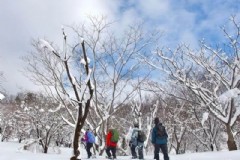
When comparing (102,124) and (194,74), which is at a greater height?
(194,74)

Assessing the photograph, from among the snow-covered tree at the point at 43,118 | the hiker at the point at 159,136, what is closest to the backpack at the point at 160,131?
the hiker at the point at 159,136

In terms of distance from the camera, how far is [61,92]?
68.1ft

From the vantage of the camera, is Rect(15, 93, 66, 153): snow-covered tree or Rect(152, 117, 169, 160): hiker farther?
Rect(15, 93, 66, 153): snow-covered tree

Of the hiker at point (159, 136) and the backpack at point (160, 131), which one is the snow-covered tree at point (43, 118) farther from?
the backpack at point (160, 131)

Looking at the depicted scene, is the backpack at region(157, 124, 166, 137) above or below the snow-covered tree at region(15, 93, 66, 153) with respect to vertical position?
below

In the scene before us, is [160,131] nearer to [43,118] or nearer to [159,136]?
[159,136]

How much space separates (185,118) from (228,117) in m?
17.1

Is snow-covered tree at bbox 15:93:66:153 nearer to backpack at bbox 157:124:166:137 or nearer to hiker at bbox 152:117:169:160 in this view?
hiker at bbox 152:117:169:160

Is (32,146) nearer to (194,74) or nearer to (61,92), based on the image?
(61,92)

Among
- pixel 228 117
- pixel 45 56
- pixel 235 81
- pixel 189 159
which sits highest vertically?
pixel 45 56

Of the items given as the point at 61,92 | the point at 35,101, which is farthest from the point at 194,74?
the point at 35,101

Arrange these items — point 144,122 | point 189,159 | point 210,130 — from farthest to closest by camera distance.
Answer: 1. point 144,122
2. point 210,130
3. point 189,159

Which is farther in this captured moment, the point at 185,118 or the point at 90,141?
the point at 185,118

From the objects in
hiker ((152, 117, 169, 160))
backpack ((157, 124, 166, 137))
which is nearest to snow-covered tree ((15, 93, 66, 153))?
hiker ((152, 117, 169, 160))
